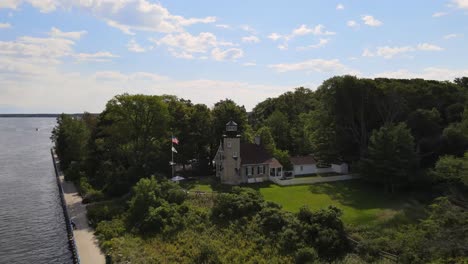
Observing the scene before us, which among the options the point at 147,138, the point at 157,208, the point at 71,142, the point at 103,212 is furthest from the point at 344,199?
the point at 71,142

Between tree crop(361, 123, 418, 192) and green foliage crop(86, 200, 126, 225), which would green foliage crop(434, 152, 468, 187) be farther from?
green foliage crop(86, 200, 126, 225)

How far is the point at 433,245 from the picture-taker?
2400 cm

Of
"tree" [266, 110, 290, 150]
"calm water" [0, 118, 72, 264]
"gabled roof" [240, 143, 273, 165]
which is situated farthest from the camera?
"tree" [266, 110, 290, 150]

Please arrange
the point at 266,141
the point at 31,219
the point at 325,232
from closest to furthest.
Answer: the point at 325,232
the point at 31,219
the point at 266,141

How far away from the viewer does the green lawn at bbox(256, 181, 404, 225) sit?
3572cm

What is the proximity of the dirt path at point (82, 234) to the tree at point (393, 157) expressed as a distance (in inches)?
1214

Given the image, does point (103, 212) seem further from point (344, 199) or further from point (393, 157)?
point (393, 157)

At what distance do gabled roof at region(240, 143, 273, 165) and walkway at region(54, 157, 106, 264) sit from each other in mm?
19514

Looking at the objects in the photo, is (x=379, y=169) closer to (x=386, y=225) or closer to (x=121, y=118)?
(x=386, y=225)

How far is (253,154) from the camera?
49094mm

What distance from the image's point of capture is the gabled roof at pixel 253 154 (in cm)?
4803

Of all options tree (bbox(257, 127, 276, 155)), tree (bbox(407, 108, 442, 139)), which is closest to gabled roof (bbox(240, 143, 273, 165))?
tree (bbox(257, 127, 276, 155))

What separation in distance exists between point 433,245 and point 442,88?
123 feet


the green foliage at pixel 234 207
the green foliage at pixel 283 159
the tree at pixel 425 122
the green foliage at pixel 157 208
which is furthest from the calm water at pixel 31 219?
the tree at pixel 425 122
